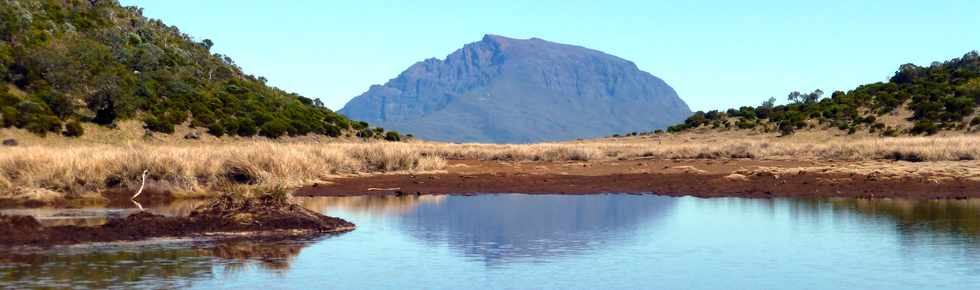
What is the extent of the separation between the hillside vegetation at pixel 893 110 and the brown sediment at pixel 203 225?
5769 centimetres

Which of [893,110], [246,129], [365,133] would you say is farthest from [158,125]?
[893,110]

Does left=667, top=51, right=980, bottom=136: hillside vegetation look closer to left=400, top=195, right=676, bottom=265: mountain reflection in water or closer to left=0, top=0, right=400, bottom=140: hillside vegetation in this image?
left=0, top=0, right=400, bottom=140: hillside vegetation

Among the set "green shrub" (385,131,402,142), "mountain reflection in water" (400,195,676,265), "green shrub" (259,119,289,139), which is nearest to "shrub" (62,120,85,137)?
"green shrub" (259,119,289,139)

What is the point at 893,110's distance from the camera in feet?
259

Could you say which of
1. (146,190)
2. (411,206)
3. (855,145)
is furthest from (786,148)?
(146,190)

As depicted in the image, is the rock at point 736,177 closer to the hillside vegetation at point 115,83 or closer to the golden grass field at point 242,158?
the golden grass field at point 242,158

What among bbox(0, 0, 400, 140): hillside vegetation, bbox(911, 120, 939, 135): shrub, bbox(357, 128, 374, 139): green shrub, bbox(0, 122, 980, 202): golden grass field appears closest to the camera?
bbox(0, 122, 980, 202): golden grass field

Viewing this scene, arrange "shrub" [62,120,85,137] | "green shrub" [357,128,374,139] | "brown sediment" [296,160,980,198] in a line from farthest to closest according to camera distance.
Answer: "green shrub" [357,128,374,139] → "shrub" [62,120,85,137] → "brown sediment" [296,160,980,198]

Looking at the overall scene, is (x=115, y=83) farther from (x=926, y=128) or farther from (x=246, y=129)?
(x=926, y=128)

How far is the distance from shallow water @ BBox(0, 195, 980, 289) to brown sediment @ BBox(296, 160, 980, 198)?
23.6ft

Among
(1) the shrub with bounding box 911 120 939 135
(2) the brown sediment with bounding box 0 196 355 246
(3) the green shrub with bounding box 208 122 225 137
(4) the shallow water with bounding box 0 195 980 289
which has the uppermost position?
(1) the shrub with bounding box 911 120 939 135

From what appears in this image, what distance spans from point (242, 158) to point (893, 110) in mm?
59207

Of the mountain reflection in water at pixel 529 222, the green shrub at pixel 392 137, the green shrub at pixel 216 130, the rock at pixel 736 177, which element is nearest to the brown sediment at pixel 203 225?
the mountain reflection in water at pixel 529 222

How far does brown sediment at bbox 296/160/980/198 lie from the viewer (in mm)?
33750
